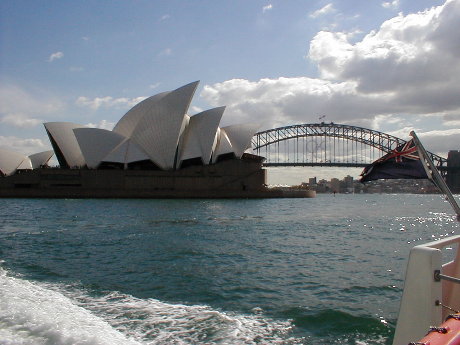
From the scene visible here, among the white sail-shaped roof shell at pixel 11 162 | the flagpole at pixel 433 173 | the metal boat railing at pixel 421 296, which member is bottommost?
the metal boat railing at pixel 421 296

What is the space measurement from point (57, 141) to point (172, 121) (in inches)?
703

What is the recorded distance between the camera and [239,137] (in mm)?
57750

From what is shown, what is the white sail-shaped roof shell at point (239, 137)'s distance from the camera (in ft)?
189

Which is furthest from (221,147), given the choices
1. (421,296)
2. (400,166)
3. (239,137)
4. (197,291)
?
(421,296)

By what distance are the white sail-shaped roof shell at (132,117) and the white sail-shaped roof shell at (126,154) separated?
2284 millimetres

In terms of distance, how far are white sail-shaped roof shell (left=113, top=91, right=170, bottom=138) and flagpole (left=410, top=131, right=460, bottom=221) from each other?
5164 cm

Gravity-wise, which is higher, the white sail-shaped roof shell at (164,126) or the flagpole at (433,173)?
the white sail-shaped roof shell at (164,126)

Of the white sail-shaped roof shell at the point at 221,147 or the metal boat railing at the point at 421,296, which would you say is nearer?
the metal boat railing at the point at 421,296

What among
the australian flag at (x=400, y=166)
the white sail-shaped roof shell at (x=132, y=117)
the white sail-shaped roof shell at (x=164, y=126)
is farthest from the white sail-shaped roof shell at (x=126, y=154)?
the australian flag at (x=400, y=166)

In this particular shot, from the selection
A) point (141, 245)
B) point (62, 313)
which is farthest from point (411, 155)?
point (141, 245)

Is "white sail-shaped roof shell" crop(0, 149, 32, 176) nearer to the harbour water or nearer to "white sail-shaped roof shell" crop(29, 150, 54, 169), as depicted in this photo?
"white sail-shaped roof shell" crop(29, 150, 54, 169)

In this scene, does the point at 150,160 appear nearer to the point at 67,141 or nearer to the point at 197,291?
the point at 67,141

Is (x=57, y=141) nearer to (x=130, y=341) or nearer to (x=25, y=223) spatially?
(x=25, y=223)

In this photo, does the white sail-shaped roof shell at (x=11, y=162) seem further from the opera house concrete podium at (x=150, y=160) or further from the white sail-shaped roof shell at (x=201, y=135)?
the white sail-shaped roof shell at (x=201, y=135)
